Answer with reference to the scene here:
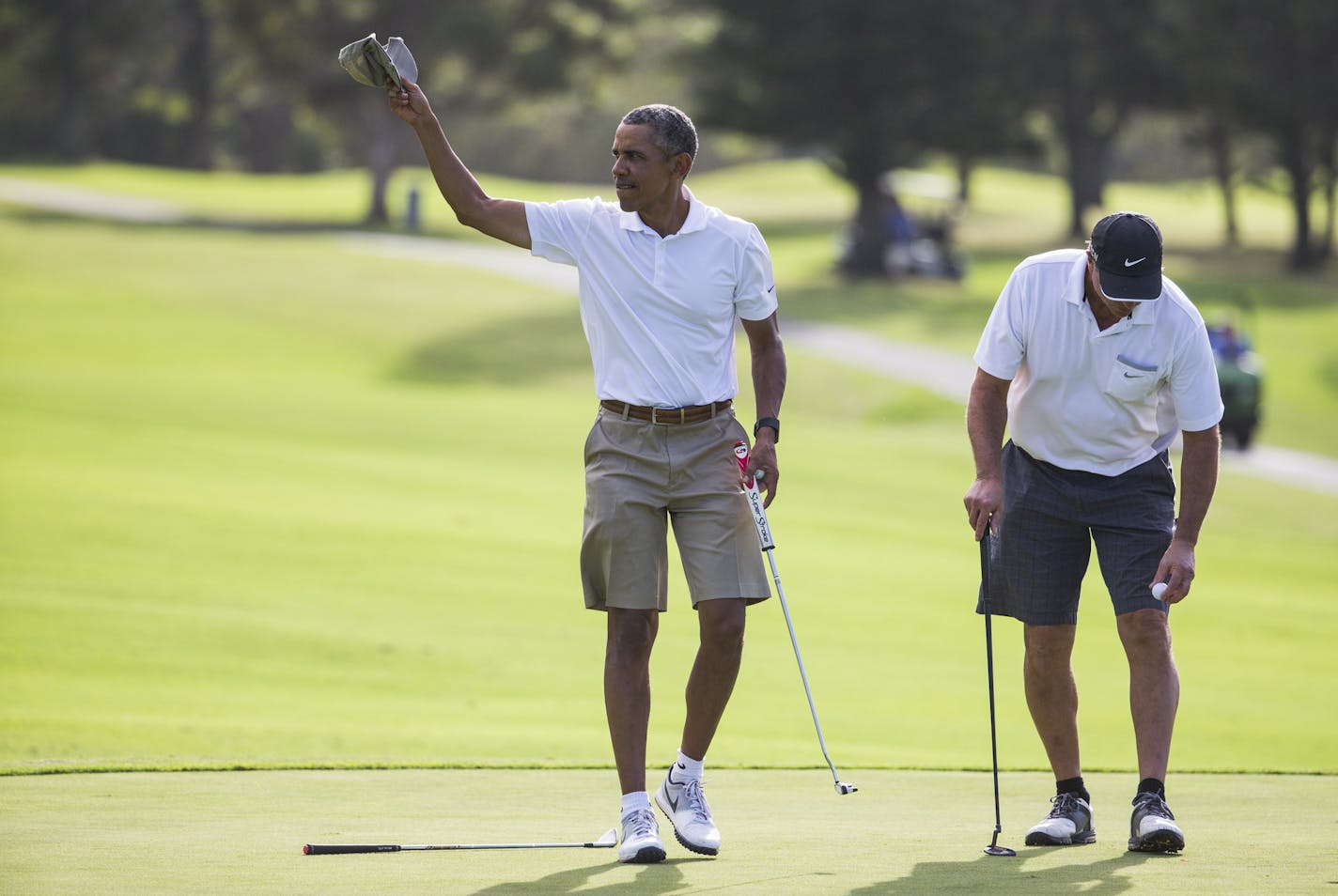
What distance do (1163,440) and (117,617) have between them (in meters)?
5.82

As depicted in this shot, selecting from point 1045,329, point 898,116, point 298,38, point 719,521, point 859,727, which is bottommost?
point 859,727

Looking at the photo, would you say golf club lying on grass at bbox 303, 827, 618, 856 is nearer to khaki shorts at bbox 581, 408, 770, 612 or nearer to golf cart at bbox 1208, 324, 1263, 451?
khaki shorts at bbox 581, 408, 770, 612

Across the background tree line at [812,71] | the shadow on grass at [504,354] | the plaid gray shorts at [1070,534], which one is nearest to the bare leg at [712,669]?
the plaid gray shorts at [1070,534]

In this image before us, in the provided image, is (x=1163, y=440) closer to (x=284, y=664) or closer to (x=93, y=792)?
(x=93, y=792)

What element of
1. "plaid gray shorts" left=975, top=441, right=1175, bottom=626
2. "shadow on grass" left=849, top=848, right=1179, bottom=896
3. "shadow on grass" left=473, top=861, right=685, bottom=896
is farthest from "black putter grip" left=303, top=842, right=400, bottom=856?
"plaid gray shorts" left=975, top=441, right=1175, bottom=626

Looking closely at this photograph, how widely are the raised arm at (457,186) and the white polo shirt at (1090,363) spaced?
1409 millimetres

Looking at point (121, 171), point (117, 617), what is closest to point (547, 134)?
point (121, 171)

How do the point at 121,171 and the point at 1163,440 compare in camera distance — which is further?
the point at 121,171

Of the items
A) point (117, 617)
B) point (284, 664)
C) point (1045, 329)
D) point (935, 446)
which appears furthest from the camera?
point (935, 446)

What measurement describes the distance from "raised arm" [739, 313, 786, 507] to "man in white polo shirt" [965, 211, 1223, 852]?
1.90 feet

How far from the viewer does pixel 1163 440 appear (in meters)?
5.52

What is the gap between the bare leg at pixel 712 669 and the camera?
5.24m

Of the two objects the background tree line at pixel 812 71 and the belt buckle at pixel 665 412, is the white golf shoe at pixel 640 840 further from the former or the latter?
the background tree line at pixel 812 71

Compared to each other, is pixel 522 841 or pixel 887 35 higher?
pixel 887 35
